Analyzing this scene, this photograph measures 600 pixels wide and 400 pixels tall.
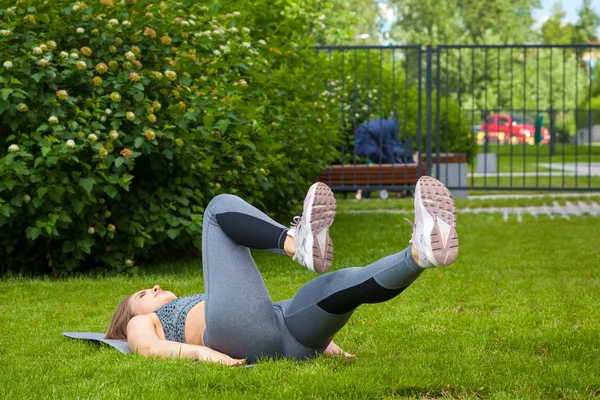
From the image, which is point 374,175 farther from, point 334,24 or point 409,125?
point 334,24

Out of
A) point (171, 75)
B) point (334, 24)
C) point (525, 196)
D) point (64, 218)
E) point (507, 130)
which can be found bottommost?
point (525, 196)

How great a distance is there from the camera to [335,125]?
10914mm

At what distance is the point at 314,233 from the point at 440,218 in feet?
1.61

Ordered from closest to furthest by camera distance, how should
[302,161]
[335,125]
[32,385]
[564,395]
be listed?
[564,395] → [32,385] → [302,161] → [335,125]

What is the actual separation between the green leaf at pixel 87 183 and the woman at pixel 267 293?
266cm

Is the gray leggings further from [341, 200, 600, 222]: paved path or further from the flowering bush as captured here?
[341, 200, 600, 222]: paved path

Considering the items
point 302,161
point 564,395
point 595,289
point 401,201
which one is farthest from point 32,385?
point 401,201

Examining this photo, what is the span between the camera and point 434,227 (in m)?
3.58

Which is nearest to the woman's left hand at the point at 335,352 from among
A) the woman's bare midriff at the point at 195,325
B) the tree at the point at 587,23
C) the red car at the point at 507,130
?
the woman's bare midriff at the point at 195,325

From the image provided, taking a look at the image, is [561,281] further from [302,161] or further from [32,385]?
[32,385]

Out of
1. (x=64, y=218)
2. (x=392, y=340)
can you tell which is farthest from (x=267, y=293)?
(x=64, y=218)

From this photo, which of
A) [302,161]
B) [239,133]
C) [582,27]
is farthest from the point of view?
[582,27]

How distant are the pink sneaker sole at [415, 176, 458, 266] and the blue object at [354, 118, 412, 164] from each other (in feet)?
35.9

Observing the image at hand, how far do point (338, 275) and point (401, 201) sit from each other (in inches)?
418
